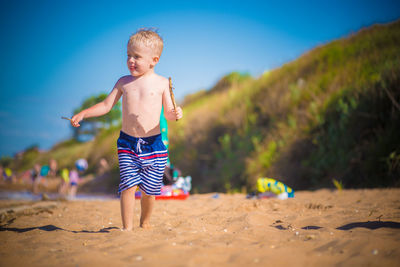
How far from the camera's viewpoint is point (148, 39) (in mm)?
2812

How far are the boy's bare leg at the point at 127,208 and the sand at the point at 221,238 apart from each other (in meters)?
0.09

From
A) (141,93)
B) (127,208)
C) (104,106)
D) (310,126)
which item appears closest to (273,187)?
(310,126)

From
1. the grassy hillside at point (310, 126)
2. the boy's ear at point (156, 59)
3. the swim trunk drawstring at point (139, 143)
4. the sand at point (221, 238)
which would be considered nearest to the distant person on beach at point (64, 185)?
the grassy hillside at point (310, 126)

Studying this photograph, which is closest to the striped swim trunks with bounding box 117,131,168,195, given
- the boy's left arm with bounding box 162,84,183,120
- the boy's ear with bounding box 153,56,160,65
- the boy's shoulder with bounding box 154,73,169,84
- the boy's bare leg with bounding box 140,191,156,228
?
the boy's bare leg with bounding box 140,191,156,228

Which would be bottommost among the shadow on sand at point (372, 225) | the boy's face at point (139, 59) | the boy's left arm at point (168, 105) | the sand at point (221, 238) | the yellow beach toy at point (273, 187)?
the shadow on sand at point (372, 225)

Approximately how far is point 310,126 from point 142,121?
5.26 meters

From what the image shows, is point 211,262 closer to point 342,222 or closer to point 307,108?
point 342,222

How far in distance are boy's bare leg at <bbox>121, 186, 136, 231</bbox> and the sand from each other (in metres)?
0.09

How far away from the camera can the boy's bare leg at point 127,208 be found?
2736 millimetres

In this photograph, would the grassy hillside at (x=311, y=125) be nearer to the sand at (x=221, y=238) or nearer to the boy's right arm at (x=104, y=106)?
the sand at (x=221, y=238)

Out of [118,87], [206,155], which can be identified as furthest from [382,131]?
[206,155]

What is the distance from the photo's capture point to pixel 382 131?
18.1ft

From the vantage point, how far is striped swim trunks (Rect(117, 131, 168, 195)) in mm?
2814

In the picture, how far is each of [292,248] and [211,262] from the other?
583 mm
